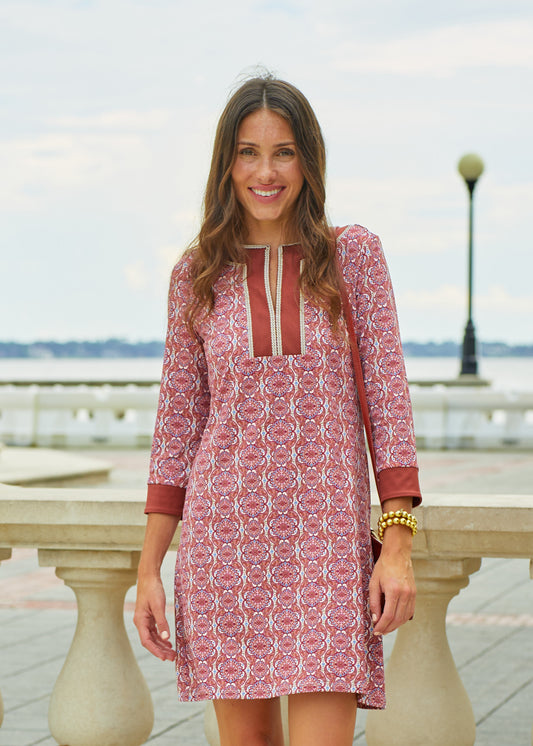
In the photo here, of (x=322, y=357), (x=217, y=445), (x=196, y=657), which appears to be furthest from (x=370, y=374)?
(x=196, y=657)

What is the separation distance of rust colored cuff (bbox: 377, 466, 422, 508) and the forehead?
773 mm

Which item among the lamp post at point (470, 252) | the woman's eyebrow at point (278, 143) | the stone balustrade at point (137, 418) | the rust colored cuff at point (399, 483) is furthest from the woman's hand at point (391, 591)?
the lamp post at point (470, 252)

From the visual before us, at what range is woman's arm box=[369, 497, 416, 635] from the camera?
2457mm

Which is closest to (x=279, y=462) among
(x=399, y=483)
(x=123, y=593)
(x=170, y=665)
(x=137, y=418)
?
(x=399, y=483)

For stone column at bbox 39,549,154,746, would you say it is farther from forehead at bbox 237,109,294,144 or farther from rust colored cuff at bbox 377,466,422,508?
forehead at bbox 237,109,294,144

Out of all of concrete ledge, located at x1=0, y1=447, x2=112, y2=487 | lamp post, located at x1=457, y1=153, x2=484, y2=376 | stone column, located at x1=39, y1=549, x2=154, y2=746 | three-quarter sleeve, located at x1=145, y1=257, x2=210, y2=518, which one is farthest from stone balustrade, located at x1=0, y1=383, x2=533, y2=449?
three-quarter sleeve, located at x1=145, y1=257, x2=210, y2=518

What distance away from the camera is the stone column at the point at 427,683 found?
11.1 ft

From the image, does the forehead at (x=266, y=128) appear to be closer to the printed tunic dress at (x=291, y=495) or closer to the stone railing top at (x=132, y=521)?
the printed tunic dress at (x=291, y=495)

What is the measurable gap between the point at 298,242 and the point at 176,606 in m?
0.86

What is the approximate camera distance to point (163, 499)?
108 inches

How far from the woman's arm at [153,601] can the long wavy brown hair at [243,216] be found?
50 cm

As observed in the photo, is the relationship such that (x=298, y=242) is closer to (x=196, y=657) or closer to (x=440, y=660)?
(x=196, y=657)

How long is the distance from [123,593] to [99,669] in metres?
0.24

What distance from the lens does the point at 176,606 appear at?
269cm
